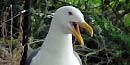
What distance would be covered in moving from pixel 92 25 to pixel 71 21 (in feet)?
3.89

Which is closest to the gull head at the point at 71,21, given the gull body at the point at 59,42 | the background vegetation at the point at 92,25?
the gull body at the point at 59,42

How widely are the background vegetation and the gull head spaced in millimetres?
754

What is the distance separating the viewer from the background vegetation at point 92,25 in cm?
326

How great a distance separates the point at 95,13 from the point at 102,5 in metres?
0.23

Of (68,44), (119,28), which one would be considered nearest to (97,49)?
(119,28)

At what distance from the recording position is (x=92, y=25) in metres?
3.47

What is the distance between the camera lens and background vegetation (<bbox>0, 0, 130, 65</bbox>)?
10.7ft

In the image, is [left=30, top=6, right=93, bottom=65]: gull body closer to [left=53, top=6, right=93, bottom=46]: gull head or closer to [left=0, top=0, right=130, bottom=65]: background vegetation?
[left=53, top=6, right=93, bottom=46]: gull head

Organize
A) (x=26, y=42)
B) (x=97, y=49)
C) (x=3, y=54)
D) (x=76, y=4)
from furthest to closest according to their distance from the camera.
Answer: (x=76, y=4)
(x=97, y=49)
(x=3, y=54)
(x=26, y=42)

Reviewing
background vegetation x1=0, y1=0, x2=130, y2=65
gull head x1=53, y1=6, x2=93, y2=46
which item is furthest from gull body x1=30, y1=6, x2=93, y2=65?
background vegetation x1=0, y1=0, x2=130, y2=65

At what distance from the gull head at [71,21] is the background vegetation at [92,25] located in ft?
2.48

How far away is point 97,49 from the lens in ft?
11.3

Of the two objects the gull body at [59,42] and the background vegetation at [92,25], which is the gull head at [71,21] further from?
the background vegetation at [92,25]

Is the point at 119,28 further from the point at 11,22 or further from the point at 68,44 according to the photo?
the point at 68,44
